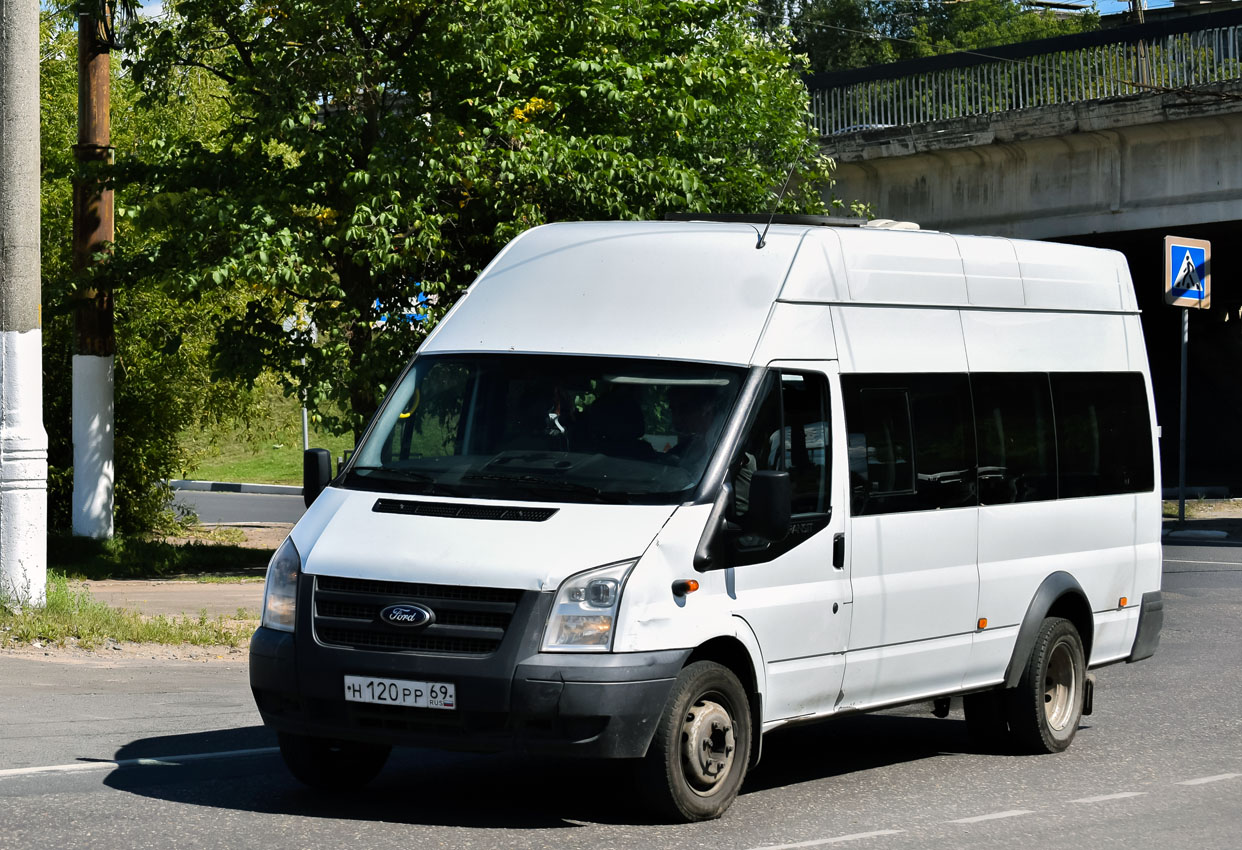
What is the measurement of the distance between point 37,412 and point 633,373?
23.5 ft

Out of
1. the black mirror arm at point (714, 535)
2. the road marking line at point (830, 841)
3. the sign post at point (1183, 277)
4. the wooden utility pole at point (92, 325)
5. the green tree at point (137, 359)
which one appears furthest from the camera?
the sign post at point (1183, 277)

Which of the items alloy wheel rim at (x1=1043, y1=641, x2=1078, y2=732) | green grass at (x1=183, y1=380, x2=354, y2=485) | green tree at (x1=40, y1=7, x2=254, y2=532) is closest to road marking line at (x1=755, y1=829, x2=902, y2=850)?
alloy wheel rim at (x1=1043, y1=641, x2=1078, y2=732)

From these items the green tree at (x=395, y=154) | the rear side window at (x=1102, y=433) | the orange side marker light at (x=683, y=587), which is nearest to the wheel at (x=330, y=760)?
the orange side marker light at (x=683, y=587)

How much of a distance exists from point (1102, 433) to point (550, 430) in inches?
148

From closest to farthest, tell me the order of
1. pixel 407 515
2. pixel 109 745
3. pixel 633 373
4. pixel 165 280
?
pixel 407 515 → pixel 633 373 → pixel 109 745 → pixel 165 280

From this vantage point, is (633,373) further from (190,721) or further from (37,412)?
(37,412)

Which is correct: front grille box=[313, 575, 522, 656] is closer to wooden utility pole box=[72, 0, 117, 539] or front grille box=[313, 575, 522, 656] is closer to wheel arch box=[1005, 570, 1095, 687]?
wheel arch box=[1005, 570, 1095, 687]

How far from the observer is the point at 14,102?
1345 cm

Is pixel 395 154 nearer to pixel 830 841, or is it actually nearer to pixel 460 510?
pixel 460 510

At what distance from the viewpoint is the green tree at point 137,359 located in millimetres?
21500

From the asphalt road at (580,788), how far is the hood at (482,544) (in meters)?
0.99

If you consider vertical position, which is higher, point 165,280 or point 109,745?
point 165,280

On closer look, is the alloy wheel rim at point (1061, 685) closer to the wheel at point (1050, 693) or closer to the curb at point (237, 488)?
the wheel at point (1050, 693)

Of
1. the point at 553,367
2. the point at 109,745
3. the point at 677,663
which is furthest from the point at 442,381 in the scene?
the point at 109,745
